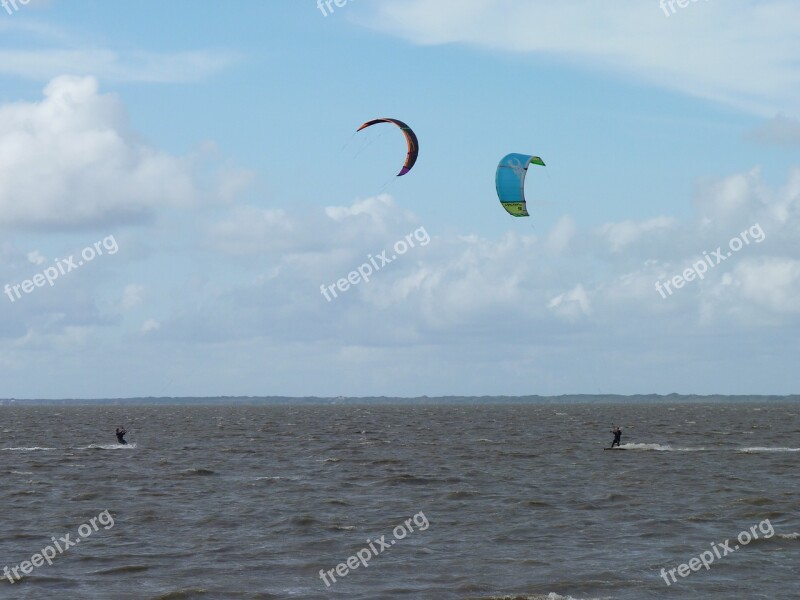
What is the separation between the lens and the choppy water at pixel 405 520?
26969 mm

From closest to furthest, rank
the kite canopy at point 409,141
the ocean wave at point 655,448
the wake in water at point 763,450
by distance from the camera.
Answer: the kite canopy at point 409,141 < the wake in water at point 763,450 < the ocean wave at point 655,448

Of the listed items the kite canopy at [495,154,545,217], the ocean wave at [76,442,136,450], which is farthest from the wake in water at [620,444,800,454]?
the ocean wave at [76,442,136,450]

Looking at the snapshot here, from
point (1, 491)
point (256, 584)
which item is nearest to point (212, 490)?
point (1, 491)

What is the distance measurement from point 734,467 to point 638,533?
24.9 m

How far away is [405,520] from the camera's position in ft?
121

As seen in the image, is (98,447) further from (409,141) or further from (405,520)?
(405,520)

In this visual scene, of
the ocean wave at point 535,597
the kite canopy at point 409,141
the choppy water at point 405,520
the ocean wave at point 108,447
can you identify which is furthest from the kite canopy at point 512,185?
the ocean wave at point 108,447

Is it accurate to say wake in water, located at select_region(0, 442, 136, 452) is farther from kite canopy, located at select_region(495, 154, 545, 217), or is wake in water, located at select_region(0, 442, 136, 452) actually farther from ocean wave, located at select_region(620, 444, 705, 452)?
kite canopy, located at select_region(495, 154, 545, 217)

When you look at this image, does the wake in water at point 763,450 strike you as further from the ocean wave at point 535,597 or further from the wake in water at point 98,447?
the ocean wave at point 535,597

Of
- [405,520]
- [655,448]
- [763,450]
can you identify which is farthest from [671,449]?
[405,520]

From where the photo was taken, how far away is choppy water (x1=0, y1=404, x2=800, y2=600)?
1062 inches

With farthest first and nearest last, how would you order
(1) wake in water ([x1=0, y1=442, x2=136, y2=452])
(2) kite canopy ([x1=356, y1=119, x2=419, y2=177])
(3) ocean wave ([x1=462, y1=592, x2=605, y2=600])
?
1. (1) wake in water ([x1=0, y1=442, x2=136, y2=452])
2. (2) kite canopy ([x1=356, y1=119, x2=419, y2=177])
3. (3) ocean wave ([x1=462, y1=592, x2=605, y2=600])

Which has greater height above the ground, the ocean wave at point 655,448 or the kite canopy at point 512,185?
the kite canopy at point 512,185

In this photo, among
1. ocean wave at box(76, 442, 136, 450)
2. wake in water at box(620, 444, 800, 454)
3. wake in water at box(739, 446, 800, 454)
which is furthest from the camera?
ocean wave at box(76, 442, 136, 450)
